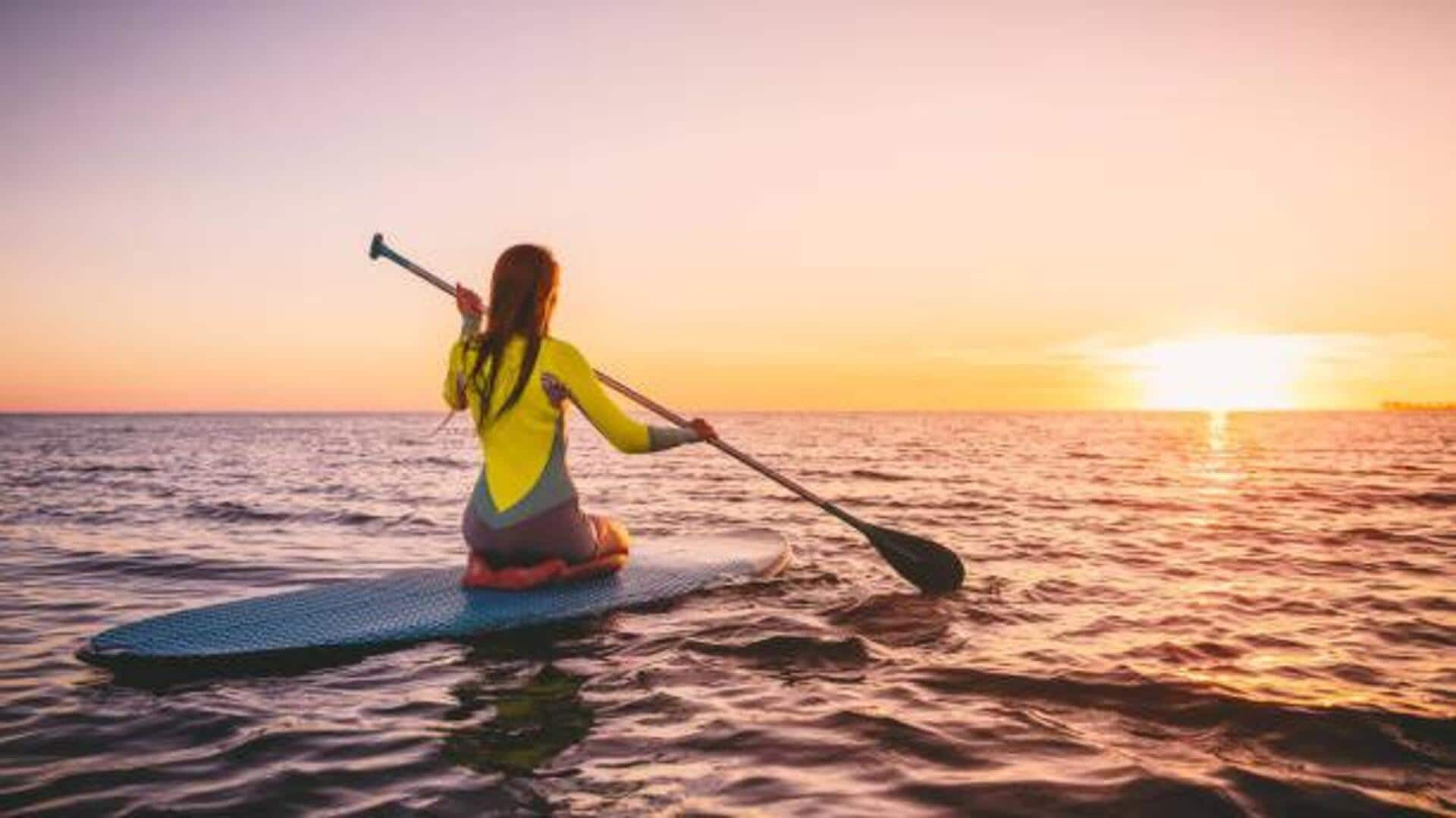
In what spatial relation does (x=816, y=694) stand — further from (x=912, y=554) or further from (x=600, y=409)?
(x=912, y=554)

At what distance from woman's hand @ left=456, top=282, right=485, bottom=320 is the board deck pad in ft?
6.09

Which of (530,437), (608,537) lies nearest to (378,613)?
(530,437)

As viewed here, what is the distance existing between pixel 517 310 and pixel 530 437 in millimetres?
786

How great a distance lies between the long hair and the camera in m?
5.45

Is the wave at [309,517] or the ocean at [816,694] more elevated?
the ocean at [816,694]

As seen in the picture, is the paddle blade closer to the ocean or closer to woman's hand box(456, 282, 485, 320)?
the ocean

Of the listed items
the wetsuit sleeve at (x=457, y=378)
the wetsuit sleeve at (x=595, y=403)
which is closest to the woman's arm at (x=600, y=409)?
the wetsuit sleeve at (x=595, y=403)

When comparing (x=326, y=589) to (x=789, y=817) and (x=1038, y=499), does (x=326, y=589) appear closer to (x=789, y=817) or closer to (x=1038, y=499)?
(x=789, y=817)

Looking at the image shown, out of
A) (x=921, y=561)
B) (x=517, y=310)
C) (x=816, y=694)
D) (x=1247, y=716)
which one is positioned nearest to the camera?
(x=1247, y=716)

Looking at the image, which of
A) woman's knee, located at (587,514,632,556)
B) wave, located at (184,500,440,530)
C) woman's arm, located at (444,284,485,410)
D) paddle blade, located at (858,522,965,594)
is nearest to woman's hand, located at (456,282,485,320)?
woman's arm, located at (444,284,485,410)

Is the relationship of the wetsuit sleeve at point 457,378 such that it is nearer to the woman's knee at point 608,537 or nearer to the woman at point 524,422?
the woman at point 524,422

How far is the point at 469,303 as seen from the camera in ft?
21.1

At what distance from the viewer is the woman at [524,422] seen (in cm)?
550

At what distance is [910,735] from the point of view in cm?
416
